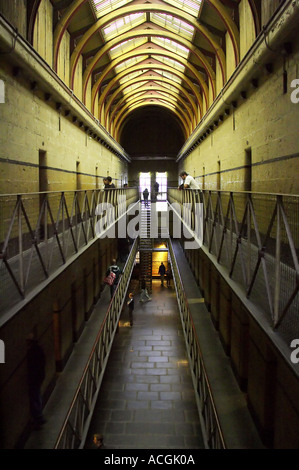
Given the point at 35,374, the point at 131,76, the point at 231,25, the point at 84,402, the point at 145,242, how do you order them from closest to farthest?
1. the point at 35,374
2. the point at 84,402
3. the point at 231,25
4. the point at 131,76
5. the point at 145,242

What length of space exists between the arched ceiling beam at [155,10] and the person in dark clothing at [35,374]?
788cm

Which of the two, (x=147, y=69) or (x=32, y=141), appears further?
(x=147, y=69)

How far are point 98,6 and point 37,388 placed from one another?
9.40m

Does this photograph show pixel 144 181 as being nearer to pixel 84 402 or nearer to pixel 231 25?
pixel 231 25

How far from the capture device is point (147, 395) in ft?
24.2

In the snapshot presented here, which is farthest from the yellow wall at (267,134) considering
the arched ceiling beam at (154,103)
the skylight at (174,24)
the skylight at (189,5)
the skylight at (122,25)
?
the arched ceiling beam at (154,103)

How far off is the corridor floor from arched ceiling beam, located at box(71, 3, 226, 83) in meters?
7.33

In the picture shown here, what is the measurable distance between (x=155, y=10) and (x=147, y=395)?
9.62m

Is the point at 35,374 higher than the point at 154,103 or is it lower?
lower

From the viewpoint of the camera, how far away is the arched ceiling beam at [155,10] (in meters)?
9.74

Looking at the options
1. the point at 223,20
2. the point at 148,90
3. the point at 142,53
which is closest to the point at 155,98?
the point at 148,90

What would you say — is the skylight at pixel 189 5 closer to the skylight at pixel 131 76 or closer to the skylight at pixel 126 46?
the skylight at pixel 126 46

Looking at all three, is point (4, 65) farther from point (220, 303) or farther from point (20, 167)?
point (220, 303)
